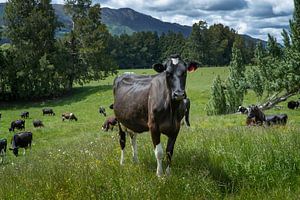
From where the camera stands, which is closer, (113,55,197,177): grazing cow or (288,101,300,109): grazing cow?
(113,55,197,177): grazing cow

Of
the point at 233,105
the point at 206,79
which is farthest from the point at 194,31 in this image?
the point at 233,105

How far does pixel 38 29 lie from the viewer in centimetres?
5650

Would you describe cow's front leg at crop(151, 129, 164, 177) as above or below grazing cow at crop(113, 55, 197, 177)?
below

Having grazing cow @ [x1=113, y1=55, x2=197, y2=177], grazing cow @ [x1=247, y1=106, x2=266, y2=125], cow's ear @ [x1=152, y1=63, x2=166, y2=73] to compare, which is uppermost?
cow's ear @ [x1=152, y1=63, x2=166, y2=73]

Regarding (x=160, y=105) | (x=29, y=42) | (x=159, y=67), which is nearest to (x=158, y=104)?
(x=160, y=105)

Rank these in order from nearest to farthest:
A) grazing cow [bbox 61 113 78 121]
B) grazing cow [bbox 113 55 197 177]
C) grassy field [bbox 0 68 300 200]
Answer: grassy field [bbox 0 68 300 200]
grazing cow [bbox 113 55 197 177]
grazing cow [bbox 61 113 78 121]

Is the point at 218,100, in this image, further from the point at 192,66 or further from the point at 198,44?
the point at 198,44

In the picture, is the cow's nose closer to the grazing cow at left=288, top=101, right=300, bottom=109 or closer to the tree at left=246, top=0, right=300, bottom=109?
the tree at left=246, top=0, right=300, bottom=109

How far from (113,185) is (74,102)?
4563 cm

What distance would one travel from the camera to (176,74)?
23.6ft

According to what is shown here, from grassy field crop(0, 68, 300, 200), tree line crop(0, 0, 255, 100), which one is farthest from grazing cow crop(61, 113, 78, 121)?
grassy field crop(0, 68, 300, 200)

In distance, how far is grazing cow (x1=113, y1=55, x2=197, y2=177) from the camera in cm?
724

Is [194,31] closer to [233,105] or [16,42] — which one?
[16,42]

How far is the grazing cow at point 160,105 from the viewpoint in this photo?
724 cm
